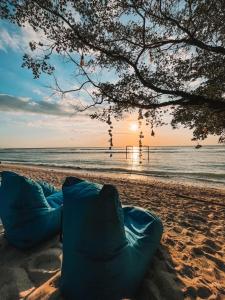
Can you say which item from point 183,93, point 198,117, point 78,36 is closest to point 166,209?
point 183,93

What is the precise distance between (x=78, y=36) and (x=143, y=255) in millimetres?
9186

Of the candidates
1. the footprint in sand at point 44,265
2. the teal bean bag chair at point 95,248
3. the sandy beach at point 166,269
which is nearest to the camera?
the teal bean bag chair at point 95,248

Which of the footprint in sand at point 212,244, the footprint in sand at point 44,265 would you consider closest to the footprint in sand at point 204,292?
the footprint in sand at point 212,244

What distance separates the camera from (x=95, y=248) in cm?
319

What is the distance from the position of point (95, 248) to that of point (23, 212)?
216cm

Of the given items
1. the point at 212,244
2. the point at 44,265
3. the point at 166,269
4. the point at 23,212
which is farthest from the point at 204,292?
the point at 23,212

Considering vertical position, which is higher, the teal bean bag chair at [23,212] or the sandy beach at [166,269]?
the teal bean bag chair at [23,212]

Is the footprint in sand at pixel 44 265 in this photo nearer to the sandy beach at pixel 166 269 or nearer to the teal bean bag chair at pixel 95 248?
the sandy beach at pixel 166 269

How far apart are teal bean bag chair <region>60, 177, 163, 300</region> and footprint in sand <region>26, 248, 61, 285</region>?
0.65 metres

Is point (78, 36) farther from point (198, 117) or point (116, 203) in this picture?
point (116, 203)

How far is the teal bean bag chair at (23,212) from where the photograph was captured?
4.89 m

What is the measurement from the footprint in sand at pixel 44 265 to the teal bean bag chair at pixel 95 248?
0.65 meters

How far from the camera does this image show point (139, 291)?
3.76 meters

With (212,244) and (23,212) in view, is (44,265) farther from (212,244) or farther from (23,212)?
(212,244)
